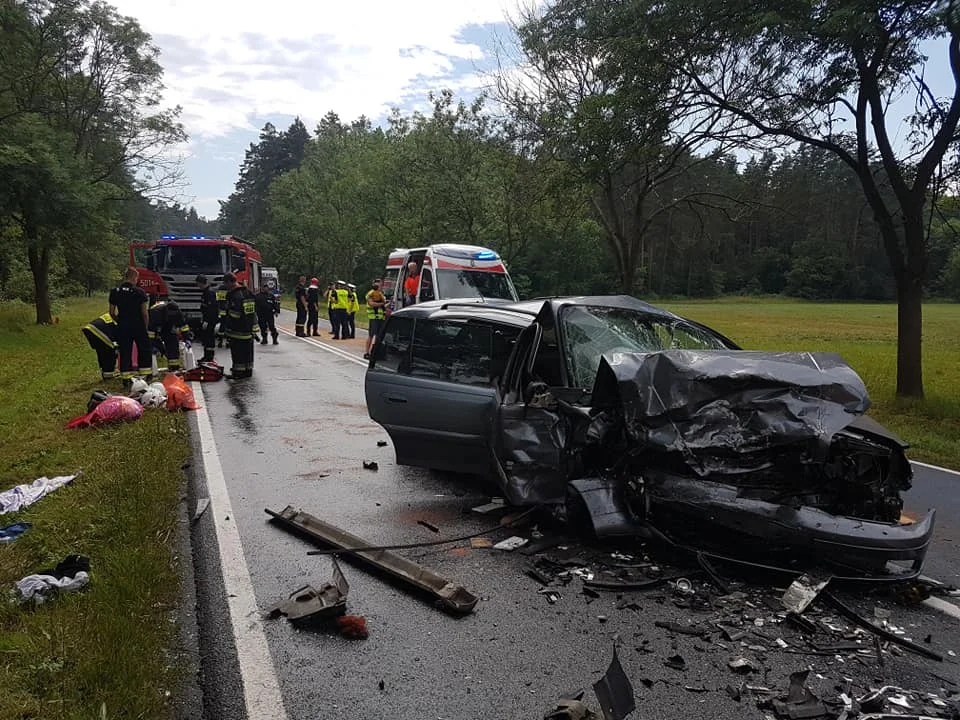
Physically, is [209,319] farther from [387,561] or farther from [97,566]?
[387,561]

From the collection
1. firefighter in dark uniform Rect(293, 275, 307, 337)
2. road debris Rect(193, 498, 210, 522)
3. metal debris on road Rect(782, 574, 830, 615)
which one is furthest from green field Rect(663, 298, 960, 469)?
firefighter in dark uniform Rect(293, 275, 307, 337)

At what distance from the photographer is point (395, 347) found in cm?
621

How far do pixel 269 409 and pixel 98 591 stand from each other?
236 inches

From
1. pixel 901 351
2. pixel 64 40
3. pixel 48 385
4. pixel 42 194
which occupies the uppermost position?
pixel 64 40

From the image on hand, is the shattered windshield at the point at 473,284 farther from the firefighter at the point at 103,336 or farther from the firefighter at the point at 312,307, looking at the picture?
the firefighter at the point at 312,307

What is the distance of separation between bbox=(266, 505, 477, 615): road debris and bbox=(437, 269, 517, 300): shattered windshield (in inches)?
407

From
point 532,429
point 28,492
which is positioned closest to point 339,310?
point 28,492

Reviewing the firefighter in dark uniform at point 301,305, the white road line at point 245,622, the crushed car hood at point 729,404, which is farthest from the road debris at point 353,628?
the firefighter in dark uniform at point 301,305

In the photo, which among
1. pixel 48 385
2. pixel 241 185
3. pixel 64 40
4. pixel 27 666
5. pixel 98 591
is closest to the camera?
pixel 27 666

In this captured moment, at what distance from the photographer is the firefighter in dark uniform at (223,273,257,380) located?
469 inches

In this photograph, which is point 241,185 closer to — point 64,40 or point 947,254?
point 64,40

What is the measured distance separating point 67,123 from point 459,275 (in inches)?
835

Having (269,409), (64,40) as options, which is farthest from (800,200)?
(64,40)

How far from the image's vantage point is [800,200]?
18.1 m
